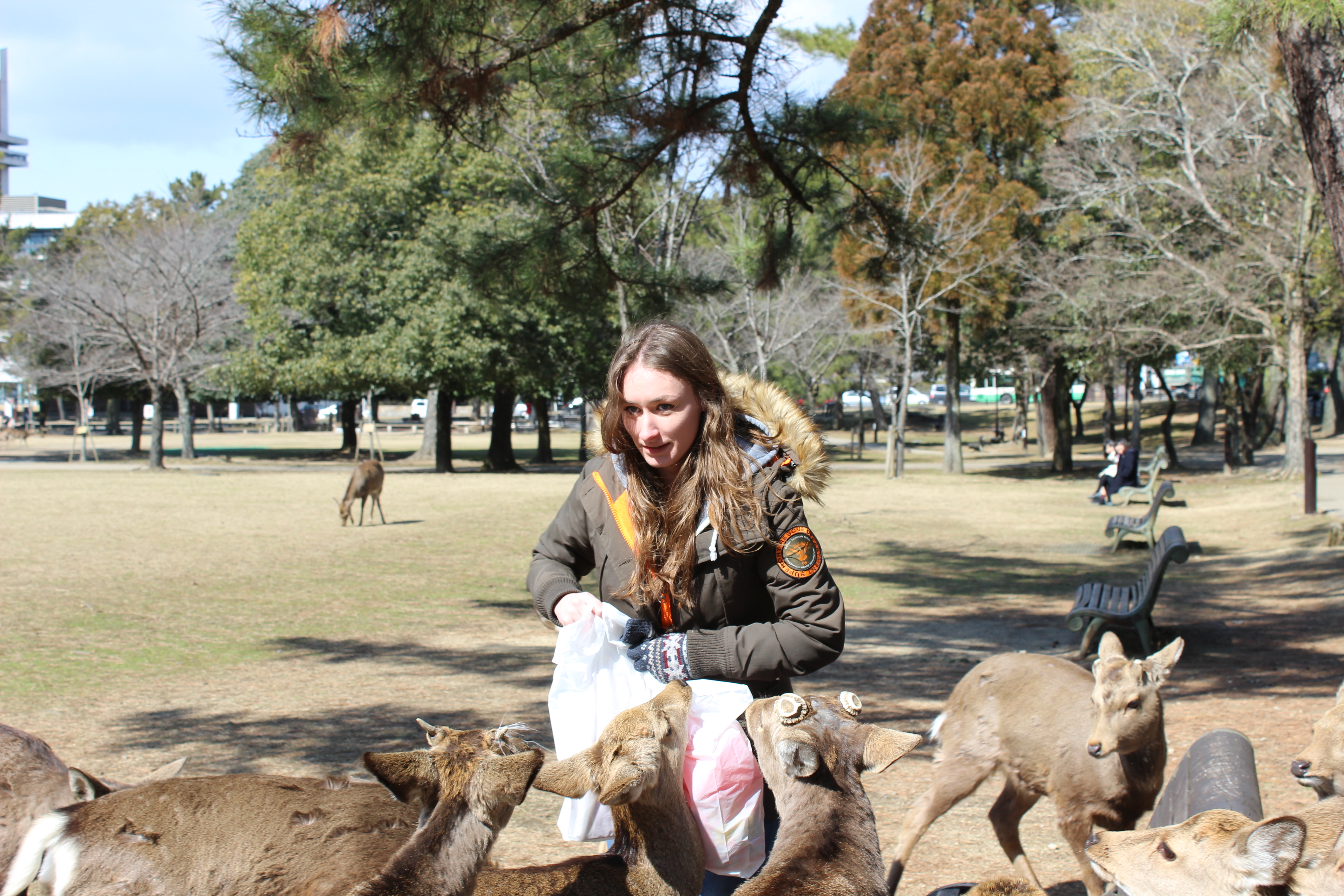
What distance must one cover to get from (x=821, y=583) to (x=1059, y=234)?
26.8 meters

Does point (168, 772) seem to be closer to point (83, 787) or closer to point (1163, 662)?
point (83, 787)

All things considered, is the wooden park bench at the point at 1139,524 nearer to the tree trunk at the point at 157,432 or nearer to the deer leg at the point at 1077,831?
the deer leg at the point at 1077,831

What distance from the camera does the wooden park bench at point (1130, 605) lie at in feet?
26.1

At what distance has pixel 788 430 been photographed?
307 centimetres

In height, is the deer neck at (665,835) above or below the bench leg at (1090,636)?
above

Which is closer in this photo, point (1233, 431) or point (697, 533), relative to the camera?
point (697, 533)

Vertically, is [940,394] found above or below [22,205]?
Answer: below

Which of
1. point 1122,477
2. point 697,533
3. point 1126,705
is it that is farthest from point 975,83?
point 697,533

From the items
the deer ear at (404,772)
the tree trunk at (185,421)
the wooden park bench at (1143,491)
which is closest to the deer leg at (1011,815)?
the deer ear at (404,772)

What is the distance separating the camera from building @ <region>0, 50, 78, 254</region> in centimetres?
7095

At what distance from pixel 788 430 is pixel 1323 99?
4195mm

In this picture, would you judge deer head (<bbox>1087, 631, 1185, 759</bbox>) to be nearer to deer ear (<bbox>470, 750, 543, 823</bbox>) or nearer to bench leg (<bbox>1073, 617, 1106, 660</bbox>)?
deer ear (<bbox>470, 750, 543, 823</bbox>)

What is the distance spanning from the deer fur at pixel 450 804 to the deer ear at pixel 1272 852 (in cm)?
154

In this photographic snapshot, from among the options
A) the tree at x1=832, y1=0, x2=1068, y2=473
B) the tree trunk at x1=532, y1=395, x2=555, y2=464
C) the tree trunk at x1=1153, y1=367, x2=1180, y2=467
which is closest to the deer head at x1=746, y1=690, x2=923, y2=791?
the tree at x1=832, y1=0, x2=1068, y2=473
